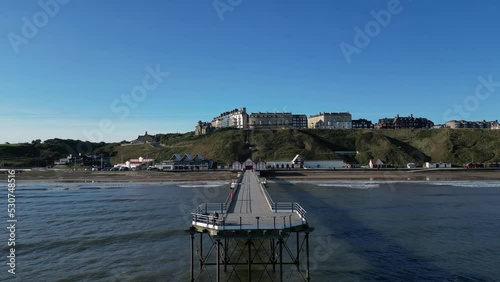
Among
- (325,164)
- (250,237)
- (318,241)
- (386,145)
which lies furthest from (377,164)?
(250,237)

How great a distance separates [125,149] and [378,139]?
12129 centimetres

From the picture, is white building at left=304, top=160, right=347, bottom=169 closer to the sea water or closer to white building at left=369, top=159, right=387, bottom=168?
white building at left=369, top=159, right=387, bottom=168

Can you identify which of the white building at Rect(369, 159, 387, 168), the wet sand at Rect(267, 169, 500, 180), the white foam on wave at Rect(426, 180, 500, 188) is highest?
the white building at Rect(369, 159, 387, 168)

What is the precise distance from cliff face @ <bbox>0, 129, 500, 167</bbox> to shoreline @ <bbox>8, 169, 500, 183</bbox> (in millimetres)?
18202

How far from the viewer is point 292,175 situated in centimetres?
10256

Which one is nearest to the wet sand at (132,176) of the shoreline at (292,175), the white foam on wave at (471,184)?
the shoreline at (292,175)

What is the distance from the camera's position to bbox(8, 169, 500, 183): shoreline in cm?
9550

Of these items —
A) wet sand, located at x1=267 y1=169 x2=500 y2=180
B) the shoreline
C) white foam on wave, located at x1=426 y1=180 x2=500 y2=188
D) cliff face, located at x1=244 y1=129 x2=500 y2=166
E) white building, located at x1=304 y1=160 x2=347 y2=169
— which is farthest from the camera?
cliff face, located at x1=244 y1=129 x2=500 y2=166

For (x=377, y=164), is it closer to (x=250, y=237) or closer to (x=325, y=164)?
(x=325, y=164)

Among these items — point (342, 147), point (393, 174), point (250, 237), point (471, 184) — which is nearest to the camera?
point (250, 237)

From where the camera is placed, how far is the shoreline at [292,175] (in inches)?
3760

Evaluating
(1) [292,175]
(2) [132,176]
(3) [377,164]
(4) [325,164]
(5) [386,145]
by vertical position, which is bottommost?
(1) [292,175]

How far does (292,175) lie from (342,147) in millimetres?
47068

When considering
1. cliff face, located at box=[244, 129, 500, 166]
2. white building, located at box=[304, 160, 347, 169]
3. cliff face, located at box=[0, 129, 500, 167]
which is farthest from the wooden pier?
cliff face, located at box=[244, 129, 500, 166]
